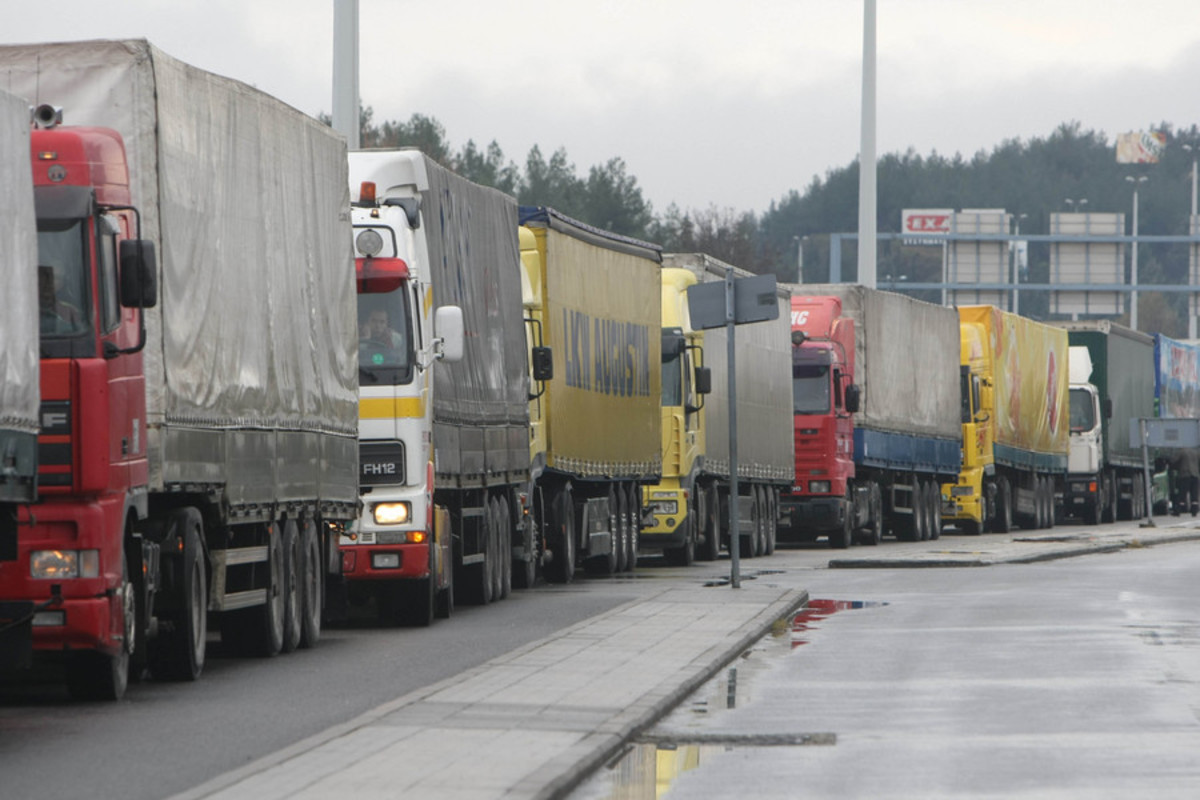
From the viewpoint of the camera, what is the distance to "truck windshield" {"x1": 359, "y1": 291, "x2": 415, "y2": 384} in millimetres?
19828

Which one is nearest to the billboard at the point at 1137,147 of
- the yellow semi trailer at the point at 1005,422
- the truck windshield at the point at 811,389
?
the yellow semi trailer at the point at 1005,422

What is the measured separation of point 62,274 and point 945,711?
4966 mm

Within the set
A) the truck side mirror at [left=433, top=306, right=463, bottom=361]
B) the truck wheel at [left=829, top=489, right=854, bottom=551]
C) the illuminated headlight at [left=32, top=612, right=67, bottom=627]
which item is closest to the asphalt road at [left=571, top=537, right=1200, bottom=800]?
the illuminated headlight at [left=32, top=612, right=67, bottom=627]

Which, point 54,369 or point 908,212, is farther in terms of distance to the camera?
point 908,212

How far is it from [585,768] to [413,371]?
990cm

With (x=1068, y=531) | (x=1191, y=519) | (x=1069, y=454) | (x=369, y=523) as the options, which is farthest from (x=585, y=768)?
(x=1191, y=519)

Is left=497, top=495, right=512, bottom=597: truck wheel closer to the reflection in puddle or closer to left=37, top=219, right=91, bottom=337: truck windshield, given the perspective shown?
the reflection in puddle

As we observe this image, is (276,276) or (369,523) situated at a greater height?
(276,276)

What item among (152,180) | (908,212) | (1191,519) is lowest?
(1191,519)

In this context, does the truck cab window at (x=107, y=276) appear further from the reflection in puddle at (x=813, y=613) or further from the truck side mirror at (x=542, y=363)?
the truck side mirror at (x=542, y=363)

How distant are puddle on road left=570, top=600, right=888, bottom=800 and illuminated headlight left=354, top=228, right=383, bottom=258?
5.41m

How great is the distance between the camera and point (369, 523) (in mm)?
19562

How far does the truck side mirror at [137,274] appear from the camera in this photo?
1312cm

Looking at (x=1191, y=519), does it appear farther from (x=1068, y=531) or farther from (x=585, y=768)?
(x=585, y=768)
